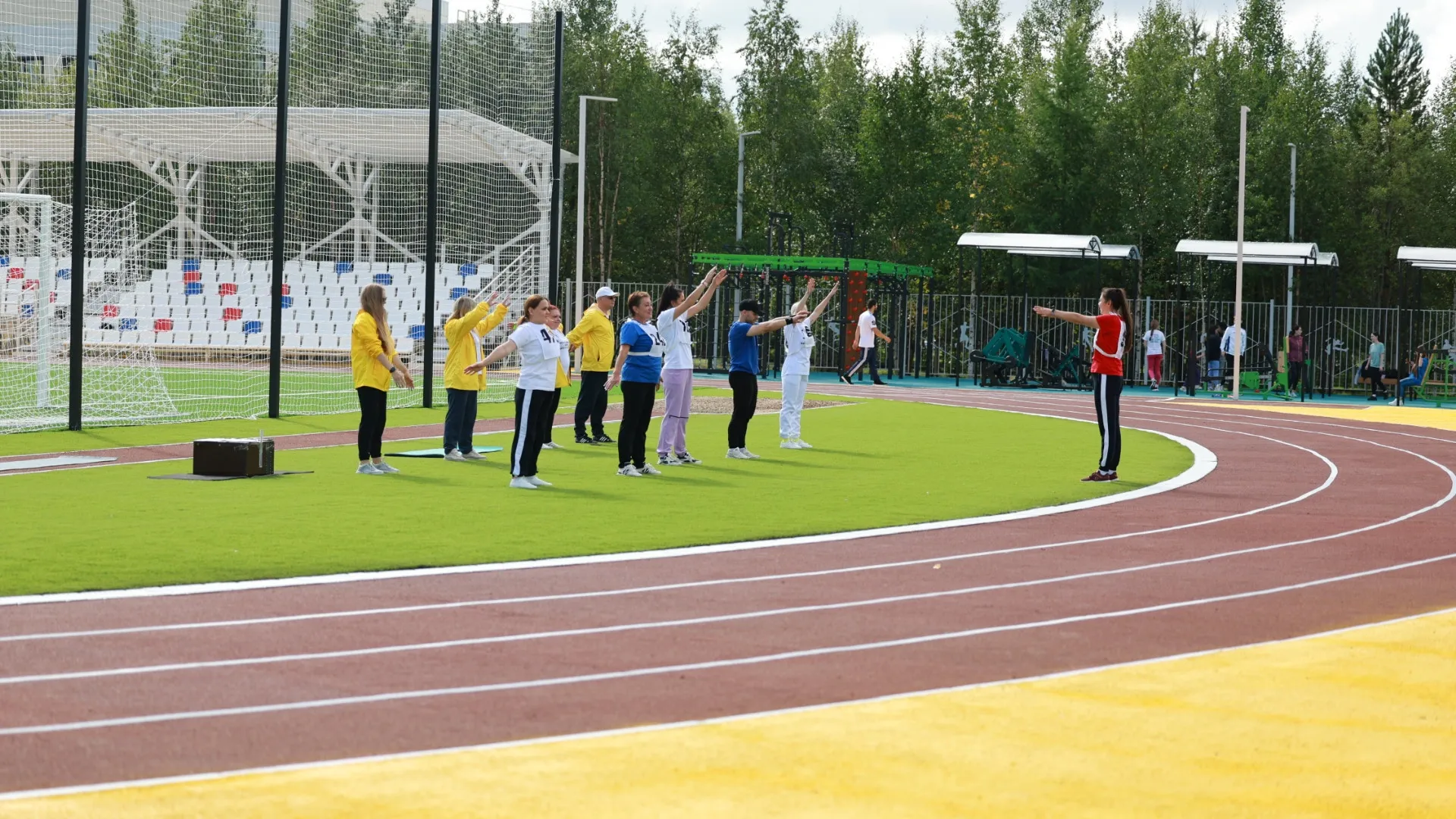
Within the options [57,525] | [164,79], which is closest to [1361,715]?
[57,525]

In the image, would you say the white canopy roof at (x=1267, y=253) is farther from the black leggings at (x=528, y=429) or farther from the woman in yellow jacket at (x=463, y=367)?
the black leggings at (x=528, y=429)

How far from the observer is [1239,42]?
5878 cm

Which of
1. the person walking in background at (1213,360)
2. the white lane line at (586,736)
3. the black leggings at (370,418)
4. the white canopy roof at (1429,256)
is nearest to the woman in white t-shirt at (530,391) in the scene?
the black leggings at (370,418)

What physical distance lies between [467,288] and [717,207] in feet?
60.5

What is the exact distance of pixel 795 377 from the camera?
758 inches

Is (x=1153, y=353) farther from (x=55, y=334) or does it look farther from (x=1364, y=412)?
(x=55, y=334)

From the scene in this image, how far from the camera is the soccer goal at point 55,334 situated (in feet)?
73.4

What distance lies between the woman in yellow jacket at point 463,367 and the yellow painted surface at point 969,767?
10824mm

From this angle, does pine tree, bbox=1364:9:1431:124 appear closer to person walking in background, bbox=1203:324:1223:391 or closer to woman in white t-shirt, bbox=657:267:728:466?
person walking in background, bbox=1203:324:1223:391

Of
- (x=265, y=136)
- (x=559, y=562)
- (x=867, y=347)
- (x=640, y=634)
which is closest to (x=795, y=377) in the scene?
(x=559, y=562)

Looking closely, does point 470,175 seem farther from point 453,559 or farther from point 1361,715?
point 1361,715

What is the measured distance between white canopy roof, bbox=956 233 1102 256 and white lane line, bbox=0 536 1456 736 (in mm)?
28492

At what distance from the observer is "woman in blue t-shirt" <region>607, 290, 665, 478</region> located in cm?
1542

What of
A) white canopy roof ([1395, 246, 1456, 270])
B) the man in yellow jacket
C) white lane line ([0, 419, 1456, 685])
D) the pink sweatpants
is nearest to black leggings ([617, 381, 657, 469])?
the pink sweatpants
